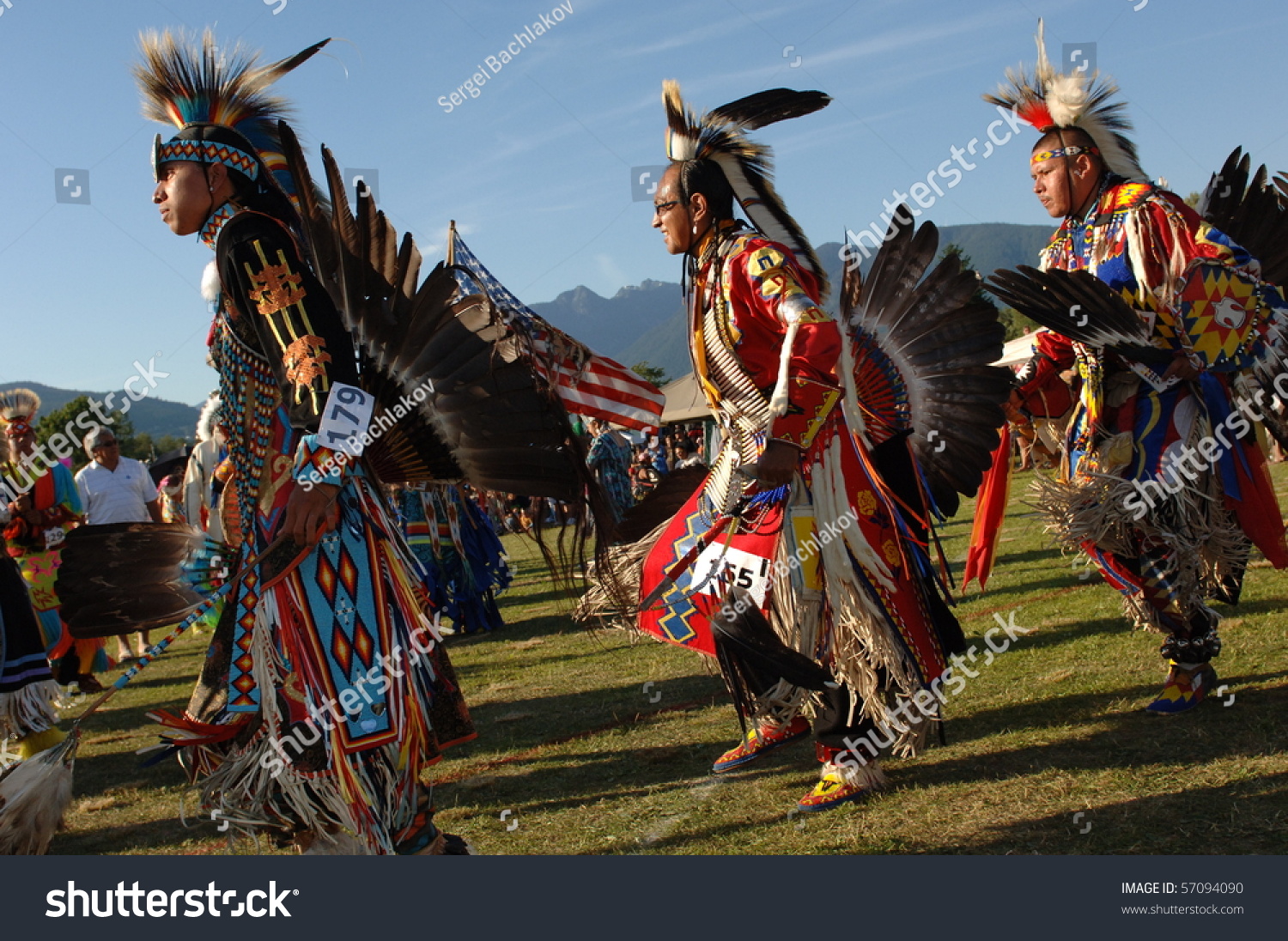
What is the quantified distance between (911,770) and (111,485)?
6.31m

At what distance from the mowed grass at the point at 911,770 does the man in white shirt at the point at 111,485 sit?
2.18m

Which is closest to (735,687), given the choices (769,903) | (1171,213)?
(769,903)

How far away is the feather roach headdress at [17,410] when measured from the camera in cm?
580

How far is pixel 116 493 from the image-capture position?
7.39m

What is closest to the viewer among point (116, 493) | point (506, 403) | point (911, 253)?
point (506, 403)

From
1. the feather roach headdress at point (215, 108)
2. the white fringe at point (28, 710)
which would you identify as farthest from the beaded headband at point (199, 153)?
the white fringe at point (28, 710)

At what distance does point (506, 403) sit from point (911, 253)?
6.02ft

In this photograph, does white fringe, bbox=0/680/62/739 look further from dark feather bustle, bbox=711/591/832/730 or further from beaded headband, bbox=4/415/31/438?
dark feather bustle, bbox=711/591/832/730

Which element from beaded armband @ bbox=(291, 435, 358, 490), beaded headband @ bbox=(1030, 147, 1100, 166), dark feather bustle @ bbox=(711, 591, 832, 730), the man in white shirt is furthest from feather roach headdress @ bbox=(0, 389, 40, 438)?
beaded headband @ bbox=(1030, 147, 1100, 166)

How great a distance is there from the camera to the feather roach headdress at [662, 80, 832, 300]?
3125 millimetres

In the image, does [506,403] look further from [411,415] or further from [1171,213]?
[1171,213]

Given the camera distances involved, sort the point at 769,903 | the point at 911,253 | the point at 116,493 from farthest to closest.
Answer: the point at 116,493, the point at 911,253, the point at 769,903

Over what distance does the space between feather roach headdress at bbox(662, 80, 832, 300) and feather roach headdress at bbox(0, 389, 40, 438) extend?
14.5 feet

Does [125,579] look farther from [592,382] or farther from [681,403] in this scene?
[681,403]
